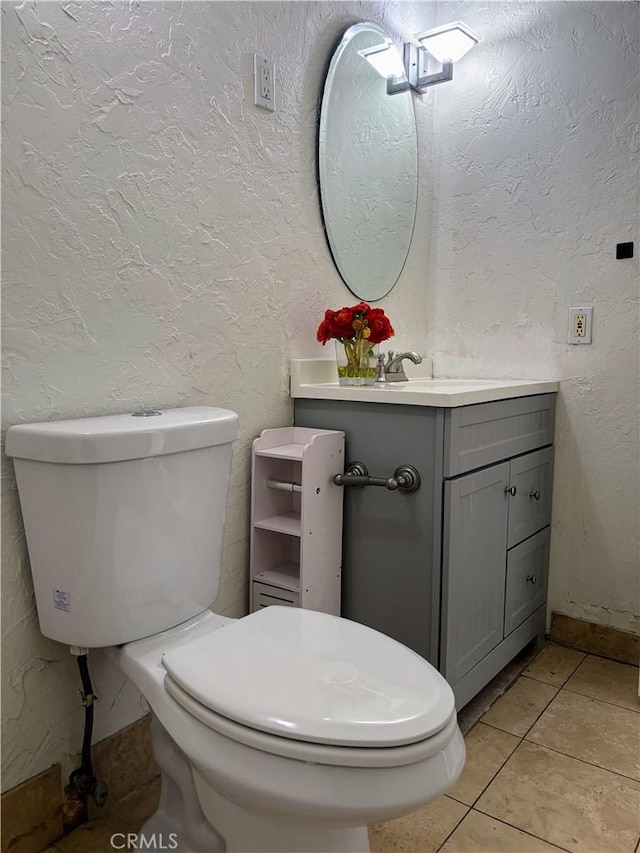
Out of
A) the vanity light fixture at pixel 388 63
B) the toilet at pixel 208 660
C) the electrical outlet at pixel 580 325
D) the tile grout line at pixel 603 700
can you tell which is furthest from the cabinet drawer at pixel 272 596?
the vanity light fixture at pixel 388 63

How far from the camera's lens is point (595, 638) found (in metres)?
1.87

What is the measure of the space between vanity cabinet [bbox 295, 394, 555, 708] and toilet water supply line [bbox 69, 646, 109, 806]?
636 mm

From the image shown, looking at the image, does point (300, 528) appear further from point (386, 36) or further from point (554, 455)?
point (386, 36)

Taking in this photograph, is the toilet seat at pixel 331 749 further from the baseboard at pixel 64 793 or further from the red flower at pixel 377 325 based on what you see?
the red flower at pixel 377 325

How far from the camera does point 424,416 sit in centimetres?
138

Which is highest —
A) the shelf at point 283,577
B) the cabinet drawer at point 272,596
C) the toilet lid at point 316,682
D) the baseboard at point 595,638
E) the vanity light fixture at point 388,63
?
the vanity light fixture at point 388,63

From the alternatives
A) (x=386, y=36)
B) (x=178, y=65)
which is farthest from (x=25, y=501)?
(x=386, y=36)

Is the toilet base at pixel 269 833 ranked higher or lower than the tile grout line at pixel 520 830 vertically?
higher

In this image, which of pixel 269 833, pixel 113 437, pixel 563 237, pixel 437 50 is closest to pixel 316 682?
pixel 269 833

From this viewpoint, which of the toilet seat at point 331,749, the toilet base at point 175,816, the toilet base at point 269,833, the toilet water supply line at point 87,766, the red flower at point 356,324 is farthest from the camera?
the red flower at point 356,324

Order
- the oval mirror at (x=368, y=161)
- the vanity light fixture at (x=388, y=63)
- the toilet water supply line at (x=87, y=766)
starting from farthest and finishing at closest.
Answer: the vanity light fixture at (x=388, y=63), the oval mirror at (x=368, y=161), the toilet water supply line at (x=87, y=766)

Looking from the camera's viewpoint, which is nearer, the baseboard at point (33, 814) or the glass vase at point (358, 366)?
the baseboard at point (33, 814)

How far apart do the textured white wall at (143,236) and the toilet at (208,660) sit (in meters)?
0.13

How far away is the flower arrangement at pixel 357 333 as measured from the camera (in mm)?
1563
